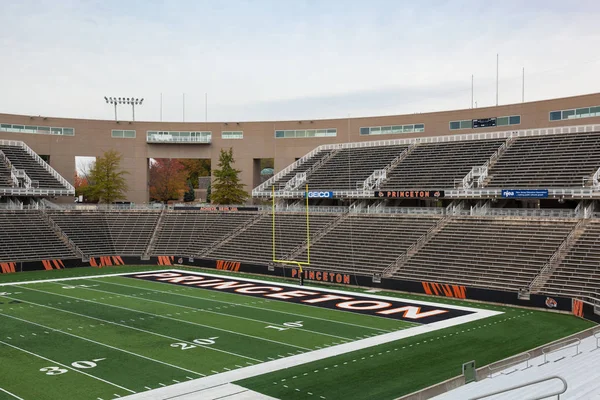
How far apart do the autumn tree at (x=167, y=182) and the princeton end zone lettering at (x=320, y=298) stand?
40.0 m

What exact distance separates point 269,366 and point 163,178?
206 feet

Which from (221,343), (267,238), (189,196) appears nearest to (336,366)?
(221,343)

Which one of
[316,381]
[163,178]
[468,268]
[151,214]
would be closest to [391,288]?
[468,268]

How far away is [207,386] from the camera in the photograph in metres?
14.6

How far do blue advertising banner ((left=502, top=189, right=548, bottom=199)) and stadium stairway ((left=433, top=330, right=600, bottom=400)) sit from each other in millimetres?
16933

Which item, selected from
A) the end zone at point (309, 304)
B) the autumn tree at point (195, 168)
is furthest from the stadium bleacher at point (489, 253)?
the autumn tree at point (195, 168)

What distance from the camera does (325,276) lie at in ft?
105

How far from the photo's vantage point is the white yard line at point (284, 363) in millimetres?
14141

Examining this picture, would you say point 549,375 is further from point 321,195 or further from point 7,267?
point 7,267

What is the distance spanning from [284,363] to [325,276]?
50.5 feet

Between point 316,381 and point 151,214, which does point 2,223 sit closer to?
point 151,214

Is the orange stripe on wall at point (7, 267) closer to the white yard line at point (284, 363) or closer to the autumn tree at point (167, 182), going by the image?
the white yard line at point (284, 363)

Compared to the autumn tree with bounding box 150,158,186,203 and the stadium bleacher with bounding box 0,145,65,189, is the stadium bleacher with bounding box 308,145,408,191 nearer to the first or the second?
the stadium bleacher with bounding box 0,145,65,189

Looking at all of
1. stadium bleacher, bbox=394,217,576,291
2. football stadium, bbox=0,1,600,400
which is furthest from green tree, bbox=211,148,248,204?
stadium bleacher, bbox=394,217,576,291
